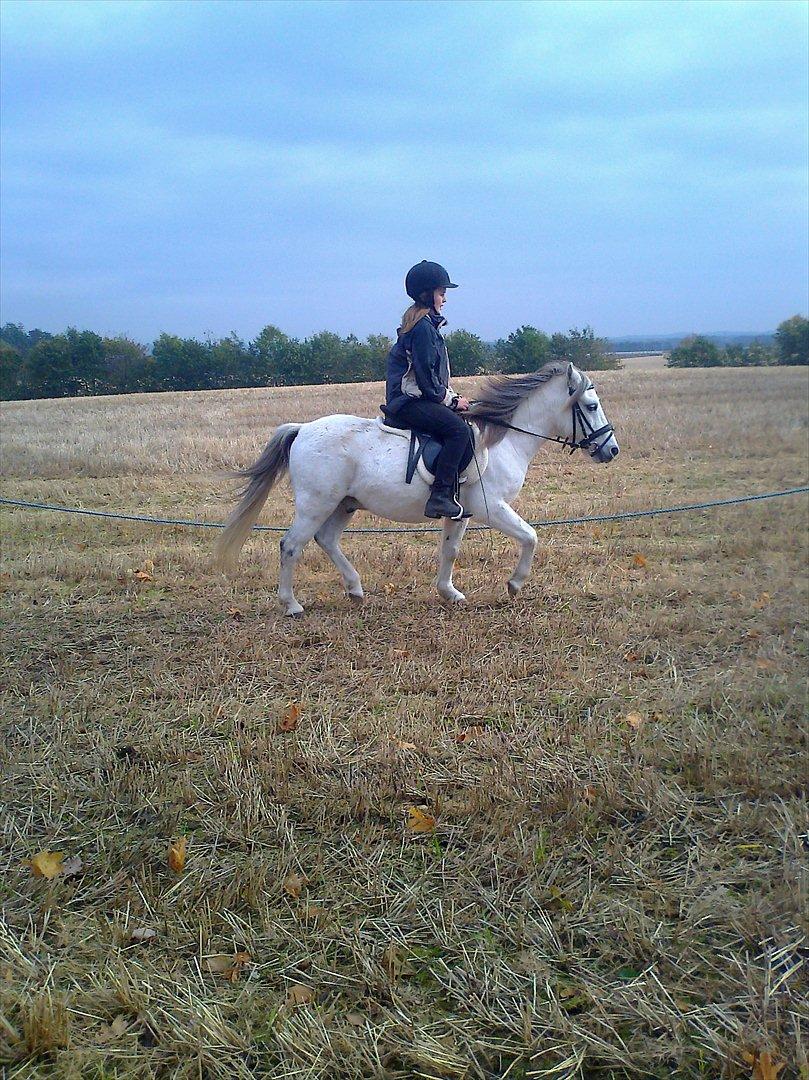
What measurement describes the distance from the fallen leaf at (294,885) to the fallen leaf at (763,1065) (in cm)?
166

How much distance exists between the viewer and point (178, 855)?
331cm

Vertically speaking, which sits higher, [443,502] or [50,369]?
[50,369]

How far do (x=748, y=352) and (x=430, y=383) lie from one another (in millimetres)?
34817

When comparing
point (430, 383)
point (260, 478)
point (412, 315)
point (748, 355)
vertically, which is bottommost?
point (260, 478)

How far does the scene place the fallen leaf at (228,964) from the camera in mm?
2736

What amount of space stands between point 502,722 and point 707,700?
1.27 m

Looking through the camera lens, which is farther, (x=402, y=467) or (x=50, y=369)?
(x=50, y=369)

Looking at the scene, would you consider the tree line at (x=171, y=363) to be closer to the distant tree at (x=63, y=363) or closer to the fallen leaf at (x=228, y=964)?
the distant tree at (x=63, y=363)

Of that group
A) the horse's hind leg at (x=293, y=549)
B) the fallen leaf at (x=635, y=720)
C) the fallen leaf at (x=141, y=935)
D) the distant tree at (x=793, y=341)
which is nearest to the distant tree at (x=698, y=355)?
the distant tree at (x=793, y=341)

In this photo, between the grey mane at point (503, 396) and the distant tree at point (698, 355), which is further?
the distant tree at point (698, 355)

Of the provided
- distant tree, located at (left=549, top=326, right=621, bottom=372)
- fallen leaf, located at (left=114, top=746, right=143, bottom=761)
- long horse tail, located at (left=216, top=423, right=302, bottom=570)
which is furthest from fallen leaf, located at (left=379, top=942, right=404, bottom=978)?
distant tree, located at (left=549, top=326, right=621, bottom=372)

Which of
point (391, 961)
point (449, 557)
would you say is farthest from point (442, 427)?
point (391, 961)

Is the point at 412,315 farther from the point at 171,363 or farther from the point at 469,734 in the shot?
the point at 171,363

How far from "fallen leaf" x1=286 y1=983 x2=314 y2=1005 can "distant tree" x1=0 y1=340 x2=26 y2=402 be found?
34.0 metres
